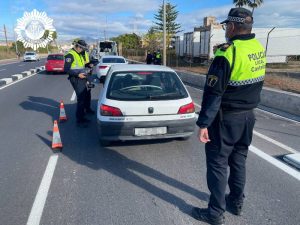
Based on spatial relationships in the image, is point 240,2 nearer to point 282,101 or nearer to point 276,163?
point 282,101

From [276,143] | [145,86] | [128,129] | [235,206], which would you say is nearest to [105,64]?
[145,86]

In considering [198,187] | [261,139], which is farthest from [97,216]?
[261,139]

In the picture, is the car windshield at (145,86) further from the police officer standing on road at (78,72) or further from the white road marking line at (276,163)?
the police officer standing on road at (78,72)

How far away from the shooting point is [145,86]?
521cm

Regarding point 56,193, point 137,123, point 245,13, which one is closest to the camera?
point 245,13

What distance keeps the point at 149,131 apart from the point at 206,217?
2053mm

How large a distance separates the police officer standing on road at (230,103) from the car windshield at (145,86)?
2.21m

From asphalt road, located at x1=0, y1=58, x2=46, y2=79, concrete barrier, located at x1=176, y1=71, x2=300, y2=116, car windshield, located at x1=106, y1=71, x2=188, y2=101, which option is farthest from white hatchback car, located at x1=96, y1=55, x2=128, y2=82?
car windshield, located at x1=106, y1=71, x2=188, y2=101

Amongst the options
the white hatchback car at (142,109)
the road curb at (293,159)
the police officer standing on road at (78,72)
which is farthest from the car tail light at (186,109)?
the police officer standing on road at (78,72)

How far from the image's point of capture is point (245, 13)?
260cm

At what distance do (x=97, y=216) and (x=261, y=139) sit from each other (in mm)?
3890

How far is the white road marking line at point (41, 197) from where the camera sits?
308 cm

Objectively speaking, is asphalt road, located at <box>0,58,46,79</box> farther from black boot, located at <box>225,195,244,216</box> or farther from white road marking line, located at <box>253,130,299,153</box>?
black boot, located at <box>225,195,244,216</box>

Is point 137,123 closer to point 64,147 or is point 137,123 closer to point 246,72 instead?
point 64,147
